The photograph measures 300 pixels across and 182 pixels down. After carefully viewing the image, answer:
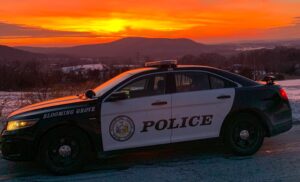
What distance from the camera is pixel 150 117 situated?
666 cm

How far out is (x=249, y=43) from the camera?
5012 cm

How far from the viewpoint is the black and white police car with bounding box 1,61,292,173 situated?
6.34 metres

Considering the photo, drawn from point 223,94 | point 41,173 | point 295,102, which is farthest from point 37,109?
point 295,102

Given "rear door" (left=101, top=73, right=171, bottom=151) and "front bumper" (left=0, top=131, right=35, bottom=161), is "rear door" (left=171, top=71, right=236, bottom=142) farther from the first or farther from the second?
"front bumper" (left=0, top=131, right=35, bottom=161)

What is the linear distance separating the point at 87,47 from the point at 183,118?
4215cm

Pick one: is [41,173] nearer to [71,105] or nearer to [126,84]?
[71,105]

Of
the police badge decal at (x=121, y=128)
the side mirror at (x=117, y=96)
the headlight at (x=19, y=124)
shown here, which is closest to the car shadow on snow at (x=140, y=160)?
the police badge decal at (x=121, y=128)

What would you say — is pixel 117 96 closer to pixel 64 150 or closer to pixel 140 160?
pixel 64 150

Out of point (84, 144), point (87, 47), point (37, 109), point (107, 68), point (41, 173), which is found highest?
point (87, 47)

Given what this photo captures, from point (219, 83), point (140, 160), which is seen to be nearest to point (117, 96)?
point (140, 160)

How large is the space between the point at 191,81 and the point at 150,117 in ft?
3.14

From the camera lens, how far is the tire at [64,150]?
6340mm

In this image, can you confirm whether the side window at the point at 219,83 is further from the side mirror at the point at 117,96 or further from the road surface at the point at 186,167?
the side mirror at the point at 117,96

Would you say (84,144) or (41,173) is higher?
(84,144)
